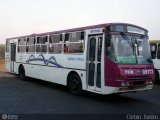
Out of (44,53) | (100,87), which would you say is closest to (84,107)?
(100,87)

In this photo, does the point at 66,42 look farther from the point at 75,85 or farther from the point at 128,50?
the point at 128,50

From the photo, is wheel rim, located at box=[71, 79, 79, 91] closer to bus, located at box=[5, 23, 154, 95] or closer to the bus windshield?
bus, located at box=[5, 23, 154, 95]

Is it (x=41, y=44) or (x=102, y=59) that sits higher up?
(x=41, y=44)

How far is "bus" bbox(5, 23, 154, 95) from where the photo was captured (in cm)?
1095

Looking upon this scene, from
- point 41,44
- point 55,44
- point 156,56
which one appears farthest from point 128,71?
point 156,56

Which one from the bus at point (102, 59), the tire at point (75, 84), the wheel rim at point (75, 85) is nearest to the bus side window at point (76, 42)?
the bus at point (102, 59)

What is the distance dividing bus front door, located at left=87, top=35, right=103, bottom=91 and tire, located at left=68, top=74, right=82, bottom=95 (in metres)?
0.76

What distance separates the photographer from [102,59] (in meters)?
11.4

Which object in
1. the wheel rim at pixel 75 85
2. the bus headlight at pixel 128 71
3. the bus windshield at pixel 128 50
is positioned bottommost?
the wheel rim at pixel 75 85

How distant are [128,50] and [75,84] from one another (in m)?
3.04

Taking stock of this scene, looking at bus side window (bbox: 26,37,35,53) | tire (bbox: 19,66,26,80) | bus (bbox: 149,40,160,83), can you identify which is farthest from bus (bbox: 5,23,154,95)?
bus (bbox: 149,40,160,83)

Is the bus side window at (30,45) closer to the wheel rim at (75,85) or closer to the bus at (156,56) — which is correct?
the wheel rim at (75,85)

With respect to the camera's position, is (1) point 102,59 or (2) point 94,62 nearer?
(1) point 102,59

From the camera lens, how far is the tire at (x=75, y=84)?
507 inches
